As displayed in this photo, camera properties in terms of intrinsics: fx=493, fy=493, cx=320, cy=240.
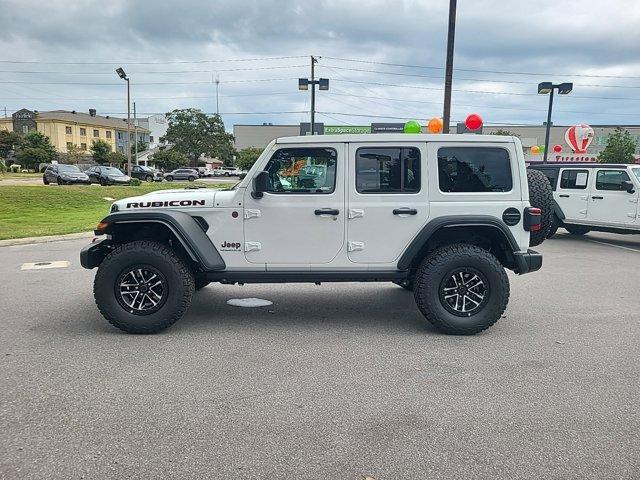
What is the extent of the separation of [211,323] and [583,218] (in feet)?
32.9

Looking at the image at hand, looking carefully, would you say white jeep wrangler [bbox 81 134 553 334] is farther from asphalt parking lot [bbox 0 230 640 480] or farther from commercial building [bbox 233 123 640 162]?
commercial building [bbox 233 123 640 162]

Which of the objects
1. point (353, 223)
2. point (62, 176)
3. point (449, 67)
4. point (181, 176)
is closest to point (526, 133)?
point (181, 176)

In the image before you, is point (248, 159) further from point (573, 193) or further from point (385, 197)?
point (385, 197)

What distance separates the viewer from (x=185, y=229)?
475cm

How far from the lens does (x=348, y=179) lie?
193 inches

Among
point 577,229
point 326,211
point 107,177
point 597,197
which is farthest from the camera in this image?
point 107,177

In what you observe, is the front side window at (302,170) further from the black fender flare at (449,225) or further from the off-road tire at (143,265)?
the off-road tire at (143,265)

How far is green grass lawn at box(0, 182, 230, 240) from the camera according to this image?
1231cm

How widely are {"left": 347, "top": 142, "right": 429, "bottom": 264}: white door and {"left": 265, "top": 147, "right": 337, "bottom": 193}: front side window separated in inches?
8.3

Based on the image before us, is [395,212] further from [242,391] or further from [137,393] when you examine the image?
[137,393]

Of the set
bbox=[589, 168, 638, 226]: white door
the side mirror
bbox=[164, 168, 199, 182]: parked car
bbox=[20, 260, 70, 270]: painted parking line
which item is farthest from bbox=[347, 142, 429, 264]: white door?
bbox=[164, 168, 199, 182]: parked car

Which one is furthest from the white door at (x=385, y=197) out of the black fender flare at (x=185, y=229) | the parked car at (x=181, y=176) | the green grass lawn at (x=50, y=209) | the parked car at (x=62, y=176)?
the parked car at (x=181, y=176)

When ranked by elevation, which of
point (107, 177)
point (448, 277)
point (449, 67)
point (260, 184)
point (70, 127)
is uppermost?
point (70, 127)

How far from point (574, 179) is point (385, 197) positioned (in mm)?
9019
